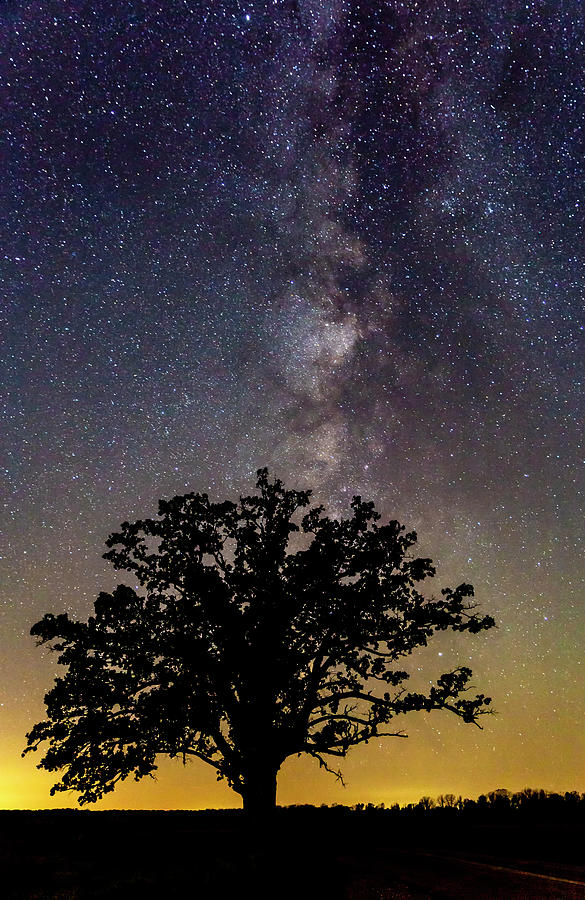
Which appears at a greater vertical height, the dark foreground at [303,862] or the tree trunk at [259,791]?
the tree trunk at [259,791]

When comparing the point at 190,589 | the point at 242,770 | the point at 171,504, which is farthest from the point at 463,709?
the point at 171,504

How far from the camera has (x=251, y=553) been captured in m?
22.8

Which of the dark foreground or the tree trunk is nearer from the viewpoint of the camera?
the dark foreground

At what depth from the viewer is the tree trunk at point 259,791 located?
19.9 m

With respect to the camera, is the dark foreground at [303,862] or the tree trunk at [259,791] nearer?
the dark foreground at [303,862]

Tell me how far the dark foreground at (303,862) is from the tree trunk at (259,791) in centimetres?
66

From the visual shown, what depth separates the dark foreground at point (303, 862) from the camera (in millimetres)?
9961

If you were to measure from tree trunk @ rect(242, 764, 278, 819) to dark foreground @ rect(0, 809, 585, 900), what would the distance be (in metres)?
0.66

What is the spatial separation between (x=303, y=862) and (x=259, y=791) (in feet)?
23.4

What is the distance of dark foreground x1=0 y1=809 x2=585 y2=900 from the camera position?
996cm

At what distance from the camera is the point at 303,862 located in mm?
13352

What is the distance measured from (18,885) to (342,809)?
66.2 feet

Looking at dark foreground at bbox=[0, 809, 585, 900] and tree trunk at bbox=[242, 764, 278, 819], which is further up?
tree trunk at bbox=[242, 764, 278, 819]

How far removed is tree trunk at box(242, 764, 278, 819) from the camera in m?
19.9
